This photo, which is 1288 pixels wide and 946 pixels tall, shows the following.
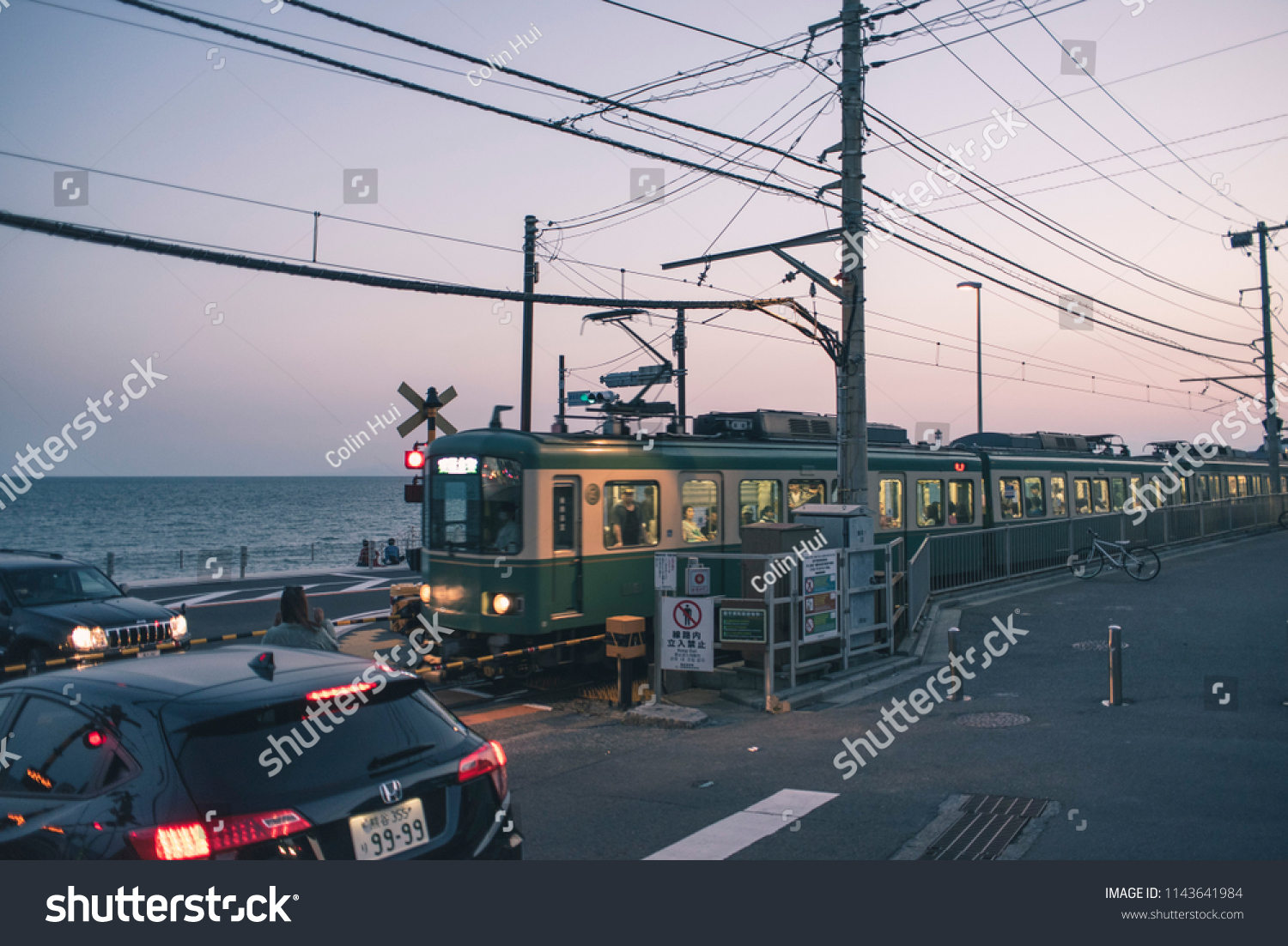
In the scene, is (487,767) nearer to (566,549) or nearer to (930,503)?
(566,549)

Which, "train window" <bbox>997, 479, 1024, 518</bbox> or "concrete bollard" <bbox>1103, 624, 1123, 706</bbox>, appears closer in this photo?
"concrete bollard" <bbox>1103, 624, 1123, 706</bbox>

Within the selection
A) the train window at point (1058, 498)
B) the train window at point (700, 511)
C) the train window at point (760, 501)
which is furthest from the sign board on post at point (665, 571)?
the train window at point (1058, 498)

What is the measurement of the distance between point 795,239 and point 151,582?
20.8 metres

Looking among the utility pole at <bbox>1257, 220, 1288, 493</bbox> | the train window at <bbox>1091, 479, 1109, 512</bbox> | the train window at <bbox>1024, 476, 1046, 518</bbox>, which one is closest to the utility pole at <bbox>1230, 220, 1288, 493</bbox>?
the utility pole at <bbox>1257, 220, 1288, 493</bbox>

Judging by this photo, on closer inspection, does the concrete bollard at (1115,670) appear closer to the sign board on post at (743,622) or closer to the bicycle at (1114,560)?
the sign board on post at (743,622)

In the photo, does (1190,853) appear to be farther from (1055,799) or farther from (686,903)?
(686,903)

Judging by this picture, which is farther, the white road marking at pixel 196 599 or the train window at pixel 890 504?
the white road marking at pixel 196 599

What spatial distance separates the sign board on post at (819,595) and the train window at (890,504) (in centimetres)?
746

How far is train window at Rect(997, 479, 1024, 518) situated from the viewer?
902 inches

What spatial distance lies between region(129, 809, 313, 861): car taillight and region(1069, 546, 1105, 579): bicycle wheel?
20.6 m

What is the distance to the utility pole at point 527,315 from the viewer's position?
67.6ft

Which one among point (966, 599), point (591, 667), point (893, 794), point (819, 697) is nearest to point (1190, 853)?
point (893, 794)

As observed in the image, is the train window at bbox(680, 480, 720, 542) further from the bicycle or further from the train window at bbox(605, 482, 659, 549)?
the bicycle

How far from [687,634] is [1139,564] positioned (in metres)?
13.9
